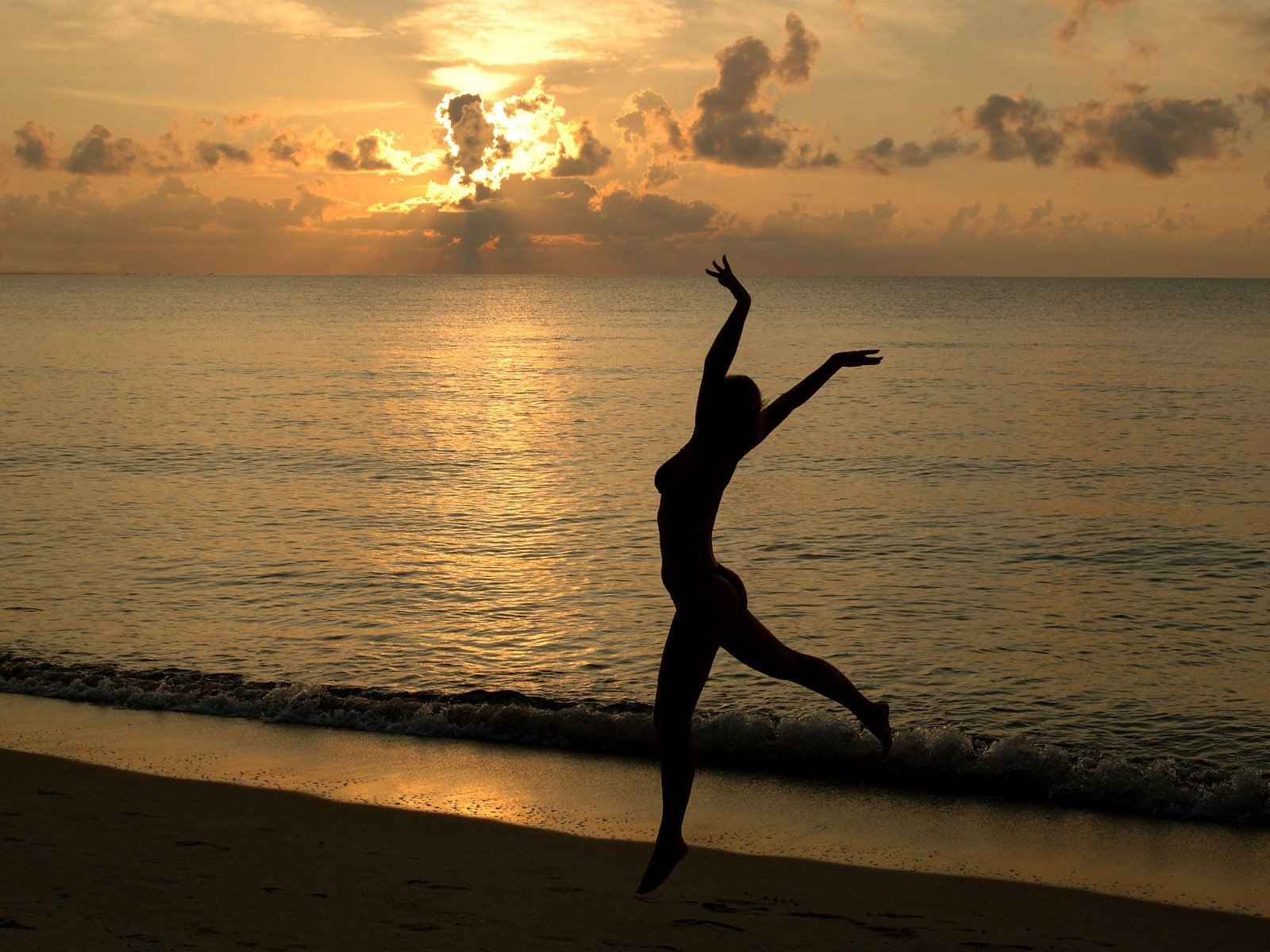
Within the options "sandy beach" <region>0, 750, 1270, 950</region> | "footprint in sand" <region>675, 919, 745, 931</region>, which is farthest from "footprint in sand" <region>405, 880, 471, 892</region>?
"footprint in sand" <region>675, 919, 745, 931</region>

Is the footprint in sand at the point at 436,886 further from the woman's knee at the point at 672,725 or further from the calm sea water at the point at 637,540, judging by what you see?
the calm sea water at the point at 637,540

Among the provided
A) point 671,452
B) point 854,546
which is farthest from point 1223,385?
point 854,546

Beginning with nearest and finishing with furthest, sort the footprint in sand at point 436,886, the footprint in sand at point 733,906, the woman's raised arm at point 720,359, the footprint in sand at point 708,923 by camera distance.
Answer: the woman's raised arm at point 720,359, the footprint in sand at point 708,923, the footprint in sand at point 733,906, the footprint in sand at point 436,886

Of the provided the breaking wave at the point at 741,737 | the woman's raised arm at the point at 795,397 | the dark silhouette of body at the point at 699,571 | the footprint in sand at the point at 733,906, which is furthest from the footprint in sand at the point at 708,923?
the breaking wave at the point at 741,737

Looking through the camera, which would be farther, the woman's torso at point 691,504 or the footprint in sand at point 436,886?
the footprint in sand at point 436,886

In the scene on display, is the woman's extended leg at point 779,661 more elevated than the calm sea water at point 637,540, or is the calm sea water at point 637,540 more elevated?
the woman's extended leg at point 779,661

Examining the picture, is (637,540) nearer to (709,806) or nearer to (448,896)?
(709,806)

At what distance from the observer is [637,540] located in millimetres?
17438

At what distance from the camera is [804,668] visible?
4.82m

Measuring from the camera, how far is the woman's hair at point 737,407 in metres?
4.48

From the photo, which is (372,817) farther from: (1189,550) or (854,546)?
(1189,550)

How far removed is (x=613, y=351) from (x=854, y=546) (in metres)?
51.8

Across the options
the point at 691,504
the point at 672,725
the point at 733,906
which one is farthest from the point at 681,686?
the point at 733,906

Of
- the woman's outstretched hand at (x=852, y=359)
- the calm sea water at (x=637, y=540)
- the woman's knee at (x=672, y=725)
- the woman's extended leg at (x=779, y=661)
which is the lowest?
the calm sea water at (x=637, y=540)
